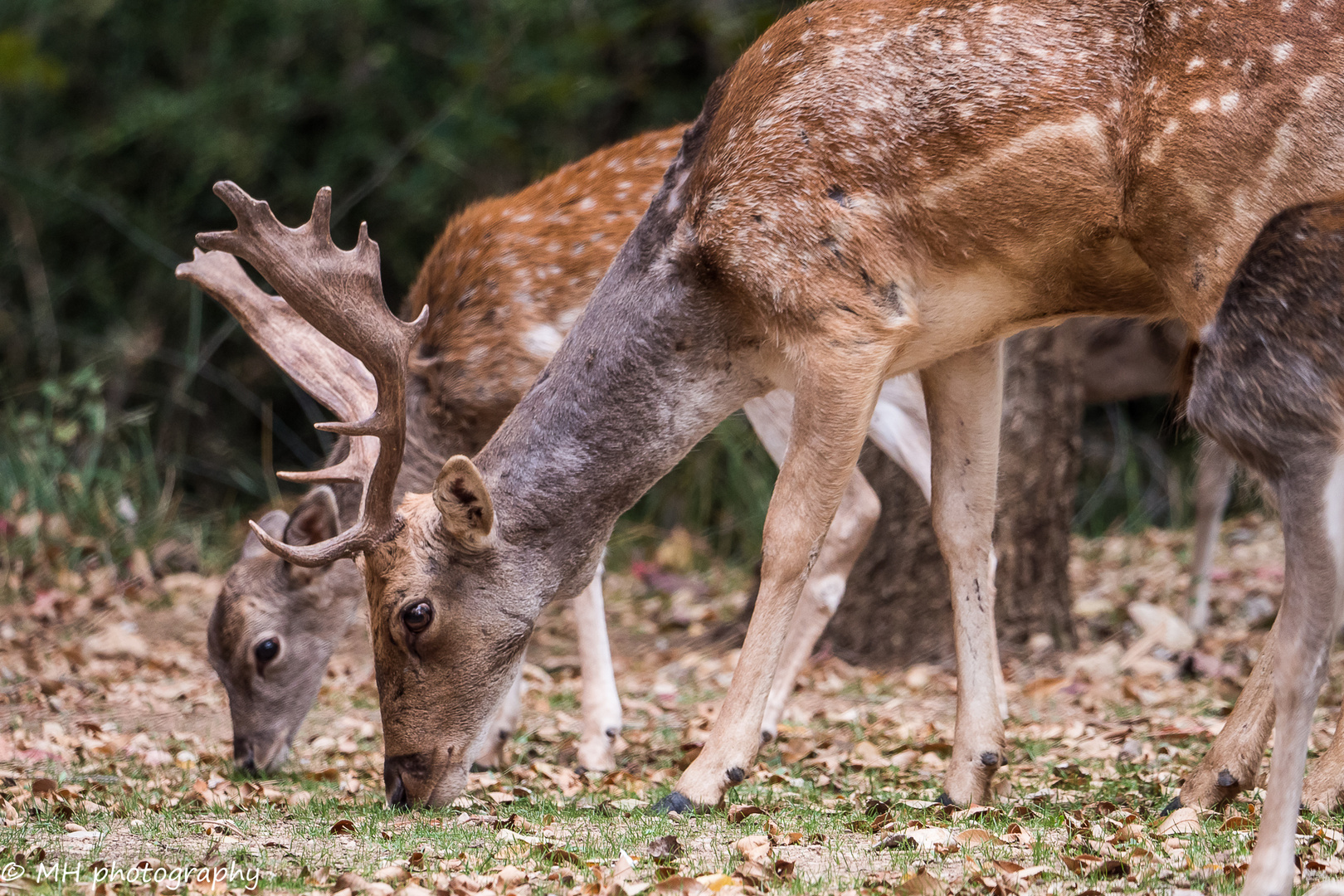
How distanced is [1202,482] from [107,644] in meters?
6.26

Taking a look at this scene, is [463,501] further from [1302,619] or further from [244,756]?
[1302,619]

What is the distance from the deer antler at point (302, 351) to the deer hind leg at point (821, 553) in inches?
59.7

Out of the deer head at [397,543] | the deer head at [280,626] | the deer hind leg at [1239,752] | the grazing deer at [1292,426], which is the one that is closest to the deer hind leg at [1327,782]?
the deer hind leg at [1239,752]

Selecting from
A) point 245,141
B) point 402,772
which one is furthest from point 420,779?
point 245,141

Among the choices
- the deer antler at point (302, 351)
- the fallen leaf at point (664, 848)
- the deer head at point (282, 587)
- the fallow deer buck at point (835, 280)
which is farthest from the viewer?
the deer head at point (282, 587)

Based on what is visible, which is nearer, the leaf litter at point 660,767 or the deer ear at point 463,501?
the leaf litter at point 660,767

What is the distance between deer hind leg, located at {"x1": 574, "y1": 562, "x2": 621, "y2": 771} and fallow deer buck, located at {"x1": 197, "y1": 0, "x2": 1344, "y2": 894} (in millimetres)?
863

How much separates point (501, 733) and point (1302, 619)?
10.7 ft

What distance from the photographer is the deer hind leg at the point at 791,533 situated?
3953mm

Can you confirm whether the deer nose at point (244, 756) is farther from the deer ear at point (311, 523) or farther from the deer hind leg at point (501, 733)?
the deer hind leg at point (501, 733)

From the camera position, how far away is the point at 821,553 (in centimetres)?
548

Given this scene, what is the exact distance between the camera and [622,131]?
11367mm

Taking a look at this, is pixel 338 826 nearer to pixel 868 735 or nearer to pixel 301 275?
pixel 301 275

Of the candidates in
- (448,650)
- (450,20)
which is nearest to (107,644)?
(448,650)
